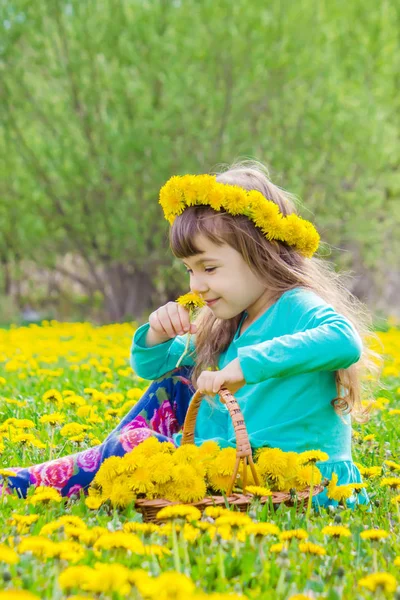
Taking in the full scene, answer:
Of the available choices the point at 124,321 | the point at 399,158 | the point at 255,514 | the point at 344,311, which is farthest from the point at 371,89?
the point at 255,514

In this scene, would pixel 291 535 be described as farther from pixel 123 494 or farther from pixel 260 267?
pixel 260 267

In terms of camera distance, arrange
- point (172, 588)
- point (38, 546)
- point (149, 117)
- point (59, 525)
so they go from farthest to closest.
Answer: point (149, 117) < point (59, 525) < point (38, 546) < point (172, 588)

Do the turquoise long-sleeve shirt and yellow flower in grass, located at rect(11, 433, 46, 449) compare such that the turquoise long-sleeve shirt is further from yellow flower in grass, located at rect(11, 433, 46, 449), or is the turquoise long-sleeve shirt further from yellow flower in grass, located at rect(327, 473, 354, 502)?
yellow flower in grass, located at rect(11, 433, 46, 449)

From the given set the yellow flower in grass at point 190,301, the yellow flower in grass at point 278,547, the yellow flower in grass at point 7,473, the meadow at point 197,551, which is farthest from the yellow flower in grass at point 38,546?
the yellow flower in grass at point 190,301

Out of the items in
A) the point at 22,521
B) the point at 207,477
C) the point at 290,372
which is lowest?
the point at 22,521

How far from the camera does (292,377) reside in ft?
8.32

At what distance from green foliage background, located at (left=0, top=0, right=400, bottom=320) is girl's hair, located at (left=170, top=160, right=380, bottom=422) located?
7.10 m

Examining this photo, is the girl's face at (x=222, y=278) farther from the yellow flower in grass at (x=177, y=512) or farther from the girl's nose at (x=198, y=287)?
the yellow flower in grass at (x=177, y=512)

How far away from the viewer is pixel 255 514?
2.01 meters

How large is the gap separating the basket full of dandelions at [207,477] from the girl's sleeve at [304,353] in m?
0.11

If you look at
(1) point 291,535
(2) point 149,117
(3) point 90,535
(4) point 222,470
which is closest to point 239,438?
(4) point 222,470

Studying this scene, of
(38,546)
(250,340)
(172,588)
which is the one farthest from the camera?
(250,340)

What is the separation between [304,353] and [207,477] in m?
0.42

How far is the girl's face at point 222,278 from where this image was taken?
8.51 feet
